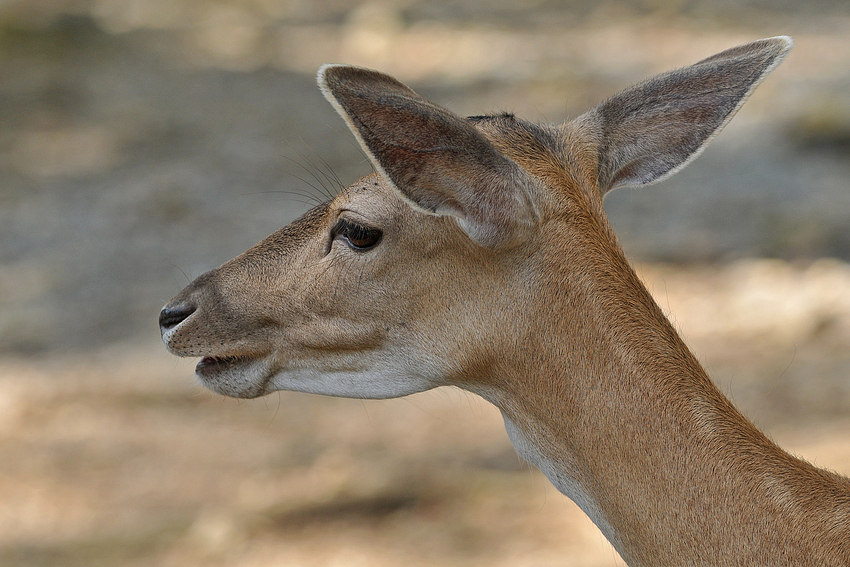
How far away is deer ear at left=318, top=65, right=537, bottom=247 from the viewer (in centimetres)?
275

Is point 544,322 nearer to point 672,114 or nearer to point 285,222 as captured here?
point 672,114

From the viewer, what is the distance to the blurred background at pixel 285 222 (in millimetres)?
6434

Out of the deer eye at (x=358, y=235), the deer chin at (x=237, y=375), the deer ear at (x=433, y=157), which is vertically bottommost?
the deer chin at (x=237, y=375)

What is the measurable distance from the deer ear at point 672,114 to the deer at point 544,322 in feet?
0.04

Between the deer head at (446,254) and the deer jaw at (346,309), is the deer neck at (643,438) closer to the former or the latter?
the deer head at (446,254)

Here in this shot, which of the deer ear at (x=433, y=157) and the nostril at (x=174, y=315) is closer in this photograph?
the deer ear at (x=433, y=157)

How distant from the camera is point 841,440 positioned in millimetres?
6539

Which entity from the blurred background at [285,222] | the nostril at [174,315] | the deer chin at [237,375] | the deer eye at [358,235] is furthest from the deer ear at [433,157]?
the blurred background at [285,222]

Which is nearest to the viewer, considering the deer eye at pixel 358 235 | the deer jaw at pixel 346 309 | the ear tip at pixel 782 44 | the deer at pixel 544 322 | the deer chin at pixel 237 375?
the deer at pixel 544 322

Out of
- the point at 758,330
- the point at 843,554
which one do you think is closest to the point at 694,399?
the point at 843,554

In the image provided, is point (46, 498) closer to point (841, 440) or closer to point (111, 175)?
point (111, 175)

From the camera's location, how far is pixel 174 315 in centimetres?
389

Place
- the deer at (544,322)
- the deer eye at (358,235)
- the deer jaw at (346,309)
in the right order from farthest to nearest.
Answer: the deer eye at (358,235), the deer jaw at (346,309), the deer at (544,322)

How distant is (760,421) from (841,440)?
60cm
